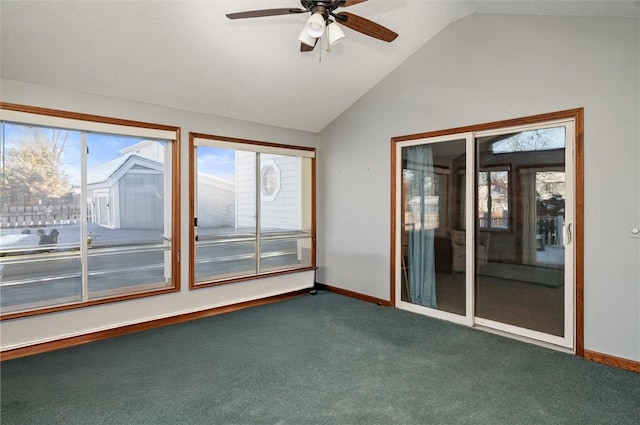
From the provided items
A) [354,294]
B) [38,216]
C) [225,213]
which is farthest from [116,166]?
[354,294]

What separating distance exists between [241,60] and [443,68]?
225 centimetres

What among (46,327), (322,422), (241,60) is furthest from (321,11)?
(46,327)

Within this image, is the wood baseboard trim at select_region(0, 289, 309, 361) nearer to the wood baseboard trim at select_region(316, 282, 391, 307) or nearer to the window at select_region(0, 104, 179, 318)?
the window at select_region(0, 104, 179, 318)

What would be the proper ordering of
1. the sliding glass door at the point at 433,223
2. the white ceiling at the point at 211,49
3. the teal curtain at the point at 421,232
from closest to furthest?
the white ceiling at the point at 211,49, the sliding glass door at the point at 433,223, the teal curtain at the point at 421,232

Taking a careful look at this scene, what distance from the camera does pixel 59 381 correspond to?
2721 mm

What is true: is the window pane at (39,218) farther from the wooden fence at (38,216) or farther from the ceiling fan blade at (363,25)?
the ceiling fan blade at (363,25)

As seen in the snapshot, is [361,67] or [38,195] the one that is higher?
[361,67]

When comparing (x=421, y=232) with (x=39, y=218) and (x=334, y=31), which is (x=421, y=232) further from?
(x=39, y=218)

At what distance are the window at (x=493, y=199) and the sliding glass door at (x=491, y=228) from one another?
10 mm

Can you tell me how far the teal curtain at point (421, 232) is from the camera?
170 inches

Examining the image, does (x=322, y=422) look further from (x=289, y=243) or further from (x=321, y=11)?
(x=289, y=243)

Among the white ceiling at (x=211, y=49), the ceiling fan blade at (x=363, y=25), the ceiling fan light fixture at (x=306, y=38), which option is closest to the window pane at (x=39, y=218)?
the white ceiling at (x=211, y=49)

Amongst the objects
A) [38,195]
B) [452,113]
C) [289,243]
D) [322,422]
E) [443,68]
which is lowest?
[322,422]

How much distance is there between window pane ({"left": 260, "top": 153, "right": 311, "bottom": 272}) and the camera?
16.9 feet
